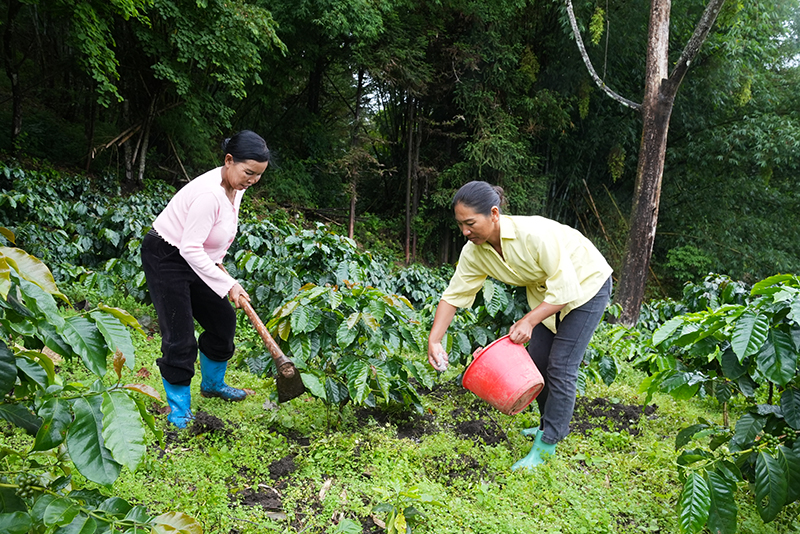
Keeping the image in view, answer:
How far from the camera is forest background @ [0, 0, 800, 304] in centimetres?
1061

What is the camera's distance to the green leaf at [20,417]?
98 centimetres

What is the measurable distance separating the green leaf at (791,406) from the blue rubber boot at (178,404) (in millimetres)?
2620

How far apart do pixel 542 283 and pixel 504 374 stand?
55cm

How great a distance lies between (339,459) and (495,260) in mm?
1247

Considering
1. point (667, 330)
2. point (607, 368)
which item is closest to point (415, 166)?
point (607, 368)

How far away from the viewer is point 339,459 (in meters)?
2.49

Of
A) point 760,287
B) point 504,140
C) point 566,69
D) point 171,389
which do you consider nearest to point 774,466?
point 760,287

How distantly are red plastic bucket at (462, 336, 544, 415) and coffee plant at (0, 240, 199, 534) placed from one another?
5.36ft

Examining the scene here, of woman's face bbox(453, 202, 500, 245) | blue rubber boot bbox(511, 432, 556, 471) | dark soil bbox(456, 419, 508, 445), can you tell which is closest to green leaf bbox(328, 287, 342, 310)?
woman's face bbox(453, 202, 500, 245)

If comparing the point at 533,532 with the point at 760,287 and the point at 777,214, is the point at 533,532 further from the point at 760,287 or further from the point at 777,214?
the point at 777,214

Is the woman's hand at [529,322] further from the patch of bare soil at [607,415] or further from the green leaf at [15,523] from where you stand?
the green leaf at [15,523]

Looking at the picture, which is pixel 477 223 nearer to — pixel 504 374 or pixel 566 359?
pixel 504 374

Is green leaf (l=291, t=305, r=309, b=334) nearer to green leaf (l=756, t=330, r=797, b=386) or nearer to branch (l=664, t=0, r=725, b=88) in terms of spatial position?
green leaf (l=756, t=330, r=797, b=386)

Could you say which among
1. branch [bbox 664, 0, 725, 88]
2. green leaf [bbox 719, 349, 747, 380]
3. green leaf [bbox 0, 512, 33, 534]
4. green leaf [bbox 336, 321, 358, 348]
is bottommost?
green leaf [bbox 336, 321, 358, 348]
